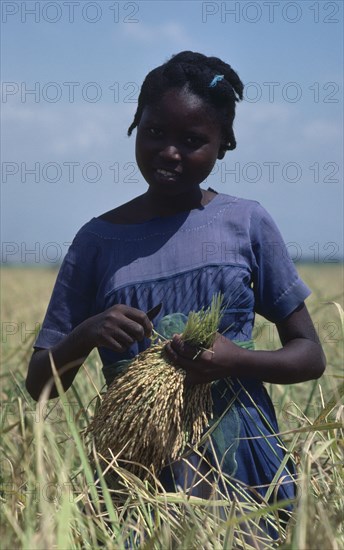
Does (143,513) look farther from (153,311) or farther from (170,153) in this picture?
(170,153)

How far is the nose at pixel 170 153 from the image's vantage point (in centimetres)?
214

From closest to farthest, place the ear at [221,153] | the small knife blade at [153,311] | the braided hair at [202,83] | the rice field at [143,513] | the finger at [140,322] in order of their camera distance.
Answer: the rice field at [143,513] → the finger at [140,322] → the small knife blade at [153,311] → the braided hair at [202,83] → the ear at [221,153]

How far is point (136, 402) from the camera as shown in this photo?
204cm

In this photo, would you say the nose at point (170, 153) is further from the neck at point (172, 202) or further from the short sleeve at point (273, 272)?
the short sleeve at point (273, 272)

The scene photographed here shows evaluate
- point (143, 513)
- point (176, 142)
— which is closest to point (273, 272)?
point (176, 142)

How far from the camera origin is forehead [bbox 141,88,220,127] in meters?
2.16

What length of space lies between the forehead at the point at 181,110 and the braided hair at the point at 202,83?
16 mm

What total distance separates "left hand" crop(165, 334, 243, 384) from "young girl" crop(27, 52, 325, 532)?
0.15 feet

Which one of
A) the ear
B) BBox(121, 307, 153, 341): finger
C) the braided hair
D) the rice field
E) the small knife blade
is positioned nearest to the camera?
the rice field

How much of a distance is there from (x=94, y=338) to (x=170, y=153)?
426 millimetres

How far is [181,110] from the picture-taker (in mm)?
2162

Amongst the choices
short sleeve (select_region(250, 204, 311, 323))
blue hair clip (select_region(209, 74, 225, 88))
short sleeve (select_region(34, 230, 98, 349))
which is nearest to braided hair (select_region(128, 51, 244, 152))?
blue hair clip (select_region(209, 74, 225, 88))

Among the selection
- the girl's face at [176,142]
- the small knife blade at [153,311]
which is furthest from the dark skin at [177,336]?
the small knife blade at [153,311]

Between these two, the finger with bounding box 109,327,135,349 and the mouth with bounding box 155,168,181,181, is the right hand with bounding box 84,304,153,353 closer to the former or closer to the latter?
the finger with bounding box 109,327,135,349
